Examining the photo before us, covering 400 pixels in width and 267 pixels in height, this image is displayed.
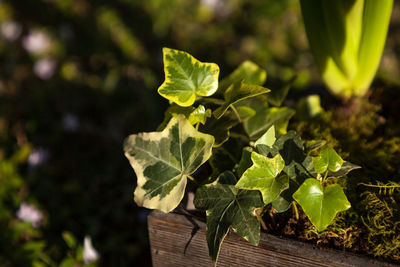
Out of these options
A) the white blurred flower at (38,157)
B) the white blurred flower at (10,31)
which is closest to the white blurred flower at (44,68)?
the white blurred flower at (10,31)

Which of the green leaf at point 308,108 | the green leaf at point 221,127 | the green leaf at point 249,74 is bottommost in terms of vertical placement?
the green leaf at point 221,127

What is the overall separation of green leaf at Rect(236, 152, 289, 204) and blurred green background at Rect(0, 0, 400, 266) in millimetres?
680

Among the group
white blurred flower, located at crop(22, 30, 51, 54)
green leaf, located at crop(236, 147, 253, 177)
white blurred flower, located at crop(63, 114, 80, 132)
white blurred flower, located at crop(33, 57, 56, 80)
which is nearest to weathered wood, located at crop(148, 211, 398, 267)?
green leaf, located at crop(236, 147, 253, 177)

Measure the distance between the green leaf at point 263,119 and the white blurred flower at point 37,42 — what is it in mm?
1780

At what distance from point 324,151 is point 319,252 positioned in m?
0.20

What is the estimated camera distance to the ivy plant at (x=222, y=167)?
63 centimetres

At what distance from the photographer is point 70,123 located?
5.96 feet

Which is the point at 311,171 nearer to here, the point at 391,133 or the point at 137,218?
the point at 391,133

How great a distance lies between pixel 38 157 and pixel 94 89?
0.61 metres

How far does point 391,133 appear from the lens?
0.95 m

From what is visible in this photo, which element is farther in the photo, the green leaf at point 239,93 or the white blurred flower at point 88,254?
the white blurred flower at point 88,254

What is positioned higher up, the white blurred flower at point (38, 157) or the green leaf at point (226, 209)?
the green leaf at point (226, 209)

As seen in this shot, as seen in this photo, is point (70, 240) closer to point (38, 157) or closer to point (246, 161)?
point (38, 157)

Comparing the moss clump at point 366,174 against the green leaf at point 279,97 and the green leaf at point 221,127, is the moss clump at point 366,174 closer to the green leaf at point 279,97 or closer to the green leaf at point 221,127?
the green leaf at point 279,97
